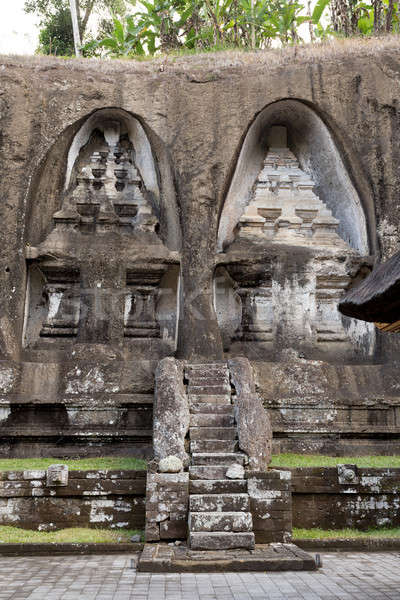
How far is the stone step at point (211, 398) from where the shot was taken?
7652mm

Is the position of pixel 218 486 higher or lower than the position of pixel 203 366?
lower

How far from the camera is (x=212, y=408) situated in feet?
24.5

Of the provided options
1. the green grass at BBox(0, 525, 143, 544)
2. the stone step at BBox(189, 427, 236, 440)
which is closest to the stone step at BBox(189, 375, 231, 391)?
the stone step at BBox(189, 427, 236, 440)

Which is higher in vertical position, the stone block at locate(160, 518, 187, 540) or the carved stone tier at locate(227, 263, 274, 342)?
the carved stone tier at locate(227, 263, 274, 342)

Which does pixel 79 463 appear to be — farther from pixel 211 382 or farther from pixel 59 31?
pixel 59 31

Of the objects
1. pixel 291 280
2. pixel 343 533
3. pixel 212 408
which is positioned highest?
pixel 291 280

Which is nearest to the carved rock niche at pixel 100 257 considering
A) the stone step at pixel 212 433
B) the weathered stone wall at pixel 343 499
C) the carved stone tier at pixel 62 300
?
A: the carved stone tier at pixel 62 300

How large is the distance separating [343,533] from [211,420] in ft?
6.11

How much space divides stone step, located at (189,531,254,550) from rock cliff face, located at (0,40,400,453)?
4.11 metres

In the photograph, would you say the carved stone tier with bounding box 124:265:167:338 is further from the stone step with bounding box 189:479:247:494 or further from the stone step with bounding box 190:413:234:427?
the stone step with bounding box 189:479:247:494

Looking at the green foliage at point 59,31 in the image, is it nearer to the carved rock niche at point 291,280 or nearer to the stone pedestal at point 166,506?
the carved rock niche at point 291,280

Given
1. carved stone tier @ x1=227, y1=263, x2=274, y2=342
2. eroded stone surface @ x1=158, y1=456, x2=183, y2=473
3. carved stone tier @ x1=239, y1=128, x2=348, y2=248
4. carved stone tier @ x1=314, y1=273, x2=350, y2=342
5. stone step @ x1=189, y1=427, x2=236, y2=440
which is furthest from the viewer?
carved stone tier @ x1=239, y1=128, x2=348, y2=248

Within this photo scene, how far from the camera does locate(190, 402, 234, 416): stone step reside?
7.41 m

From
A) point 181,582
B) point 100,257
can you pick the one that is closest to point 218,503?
point 181,582
